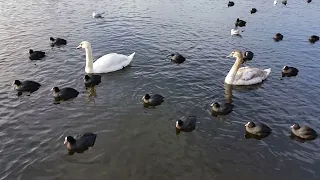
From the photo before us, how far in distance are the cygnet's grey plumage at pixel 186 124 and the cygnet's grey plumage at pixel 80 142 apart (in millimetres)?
3608

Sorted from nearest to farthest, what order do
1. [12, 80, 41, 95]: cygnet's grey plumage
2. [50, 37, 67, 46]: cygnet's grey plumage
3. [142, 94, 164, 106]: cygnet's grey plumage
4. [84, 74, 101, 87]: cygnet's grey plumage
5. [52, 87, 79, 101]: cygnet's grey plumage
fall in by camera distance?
[142, 94, 164, 106]: cygnet's grey plumage, [52, 87, 79, 101]: cygnet's grey plumage, [12, 80, 41, 95]: cygnet's grey plumage, [84, 74, 101, 87]: cygnet's grey plumage, [50, 37, 67, 46]: cygnet's grey plumage

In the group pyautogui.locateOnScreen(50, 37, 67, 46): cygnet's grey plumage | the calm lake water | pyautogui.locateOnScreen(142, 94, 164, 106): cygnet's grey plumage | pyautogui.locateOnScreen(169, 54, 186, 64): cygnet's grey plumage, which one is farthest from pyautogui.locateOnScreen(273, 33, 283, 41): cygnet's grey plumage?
pyautogui.locateOnScreen(50, 37, 67, 46): cygnet's grey plumage

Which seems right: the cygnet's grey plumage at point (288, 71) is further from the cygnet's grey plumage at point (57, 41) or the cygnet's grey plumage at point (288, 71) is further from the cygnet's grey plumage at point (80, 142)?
the cygnet's grey plumage at point (57, 41)

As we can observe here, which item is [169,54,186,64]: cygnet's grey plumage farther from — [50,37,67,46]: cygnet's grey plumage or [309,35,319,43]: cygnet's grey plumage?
[309,35,319,43]: cygnet's grey plumage

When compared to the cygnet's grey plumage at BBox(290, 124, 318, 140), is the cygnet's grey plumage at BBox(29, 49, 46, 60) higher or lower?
higher

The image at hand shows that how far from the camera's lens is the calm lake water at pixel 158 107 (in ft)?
41.5

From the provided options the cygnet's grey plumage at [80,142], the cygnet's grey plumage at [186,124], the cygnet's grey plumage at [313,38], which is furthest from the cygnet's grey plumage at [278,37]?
the cygnet's grey plumage at [80,142]

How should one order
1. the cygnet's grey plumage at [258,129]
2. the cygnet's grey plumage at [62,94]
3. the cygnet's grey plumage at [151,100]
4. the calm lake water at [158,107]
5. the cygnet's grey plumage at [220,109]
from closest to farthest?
the calm lake water at [158,107] < the cygnet's grey plumage at [258,129] < the cygnet's grey plumage at [220,109] < the cygnet's grey plumage at [151,100] < the cygnet's grey plumage at [62,94]

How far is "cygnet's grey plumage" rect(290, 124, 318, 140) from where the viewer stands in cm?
1401

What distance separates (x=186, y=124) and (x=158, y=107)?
7.73 ft

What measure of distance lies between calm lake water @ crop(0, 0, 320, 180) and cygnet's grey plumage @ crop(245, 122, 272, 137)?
35 cm

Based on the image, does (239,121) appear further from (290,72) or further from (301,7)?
(301,7)

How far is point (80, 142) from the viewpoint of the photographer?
13391 millimetres

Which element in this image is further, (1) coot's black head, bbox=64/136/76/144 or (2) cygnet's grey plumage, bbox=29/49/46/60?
(2) cygnet's grey plumage, bbox=29/49/46/60
